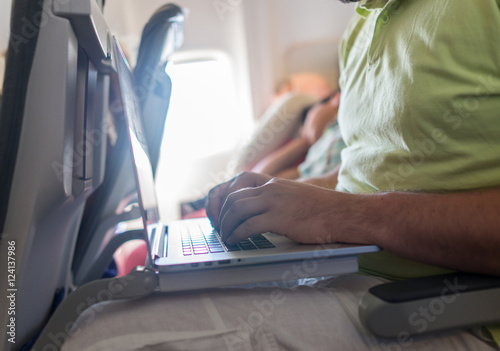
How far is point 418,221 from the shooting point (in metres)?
0.61

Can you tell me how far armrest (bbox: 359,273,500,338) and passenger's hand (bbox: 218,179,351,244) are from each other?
113 mm

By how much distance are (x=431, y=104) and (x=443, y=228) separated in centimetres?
20

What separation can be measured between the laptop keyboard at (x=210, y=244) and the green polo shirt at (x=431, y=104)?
0.19 metres

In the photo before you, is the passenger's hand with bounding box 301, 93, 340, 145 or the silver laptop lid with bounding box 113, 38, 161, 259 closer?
the silver laptop lid with bounding box 113, 38, 161, 259

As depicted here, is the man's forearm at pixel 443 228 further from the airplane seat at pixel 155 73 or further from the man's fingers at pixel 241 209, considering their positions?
the airplane seat at pixel 155 73

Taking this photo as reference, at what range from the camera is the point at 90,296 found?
1.90 feet

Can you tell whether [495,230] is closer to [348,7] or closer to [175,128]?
[175,128]

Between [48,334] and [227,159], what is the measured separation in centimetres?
268

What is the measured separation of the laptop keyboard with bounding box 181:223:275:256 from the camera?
637mm

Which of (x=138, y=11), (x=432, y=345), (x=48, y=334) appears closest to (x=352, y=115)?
(x=432, y=345)

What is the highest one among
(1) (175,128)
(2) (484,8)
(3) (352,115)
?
(2) (484,8)

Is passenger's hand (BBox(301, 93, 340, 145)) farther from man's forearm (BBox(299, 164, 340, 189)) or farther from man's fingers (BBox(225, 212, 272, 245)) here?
man's fingers (BBox(225, 212, 272, 245))

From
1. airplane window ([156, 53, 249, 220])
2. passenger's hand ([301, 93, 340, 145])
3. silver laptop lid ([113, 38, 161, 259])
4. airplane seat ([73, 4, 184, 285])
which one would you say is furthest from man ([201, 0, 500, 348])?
airplane window ([156, 53, 249, 220])

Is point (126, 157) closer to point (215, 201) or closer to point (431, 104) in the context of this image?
point (215, 201)
